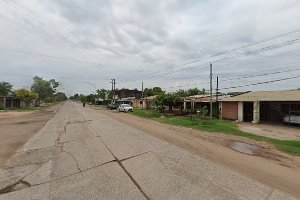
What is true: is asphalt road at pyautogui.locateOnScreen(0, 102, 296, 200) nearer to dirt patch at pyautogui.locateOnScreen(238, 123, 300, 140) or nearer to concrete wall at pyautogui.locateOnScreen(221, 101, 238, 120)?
dirt patch at pyautogui.locateOnScreen(238, 123, 300, 140)

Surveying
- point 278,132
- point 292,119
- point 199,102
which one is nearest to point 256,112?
point 292,119

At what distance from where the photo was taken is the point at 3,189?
655cm

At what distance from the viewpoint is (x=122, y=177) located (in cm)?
723

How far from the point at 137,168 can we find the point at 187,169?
5.05 feet

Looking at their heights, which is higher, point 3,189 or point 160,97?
point 160,97

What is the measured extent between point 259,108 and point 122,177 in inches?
989

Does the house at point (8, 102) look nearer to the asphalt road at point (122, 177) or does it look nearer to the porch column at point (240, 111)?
the porch column at point (240, 111)

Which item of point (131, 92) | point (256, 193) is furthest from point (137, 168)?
point (131, 92)

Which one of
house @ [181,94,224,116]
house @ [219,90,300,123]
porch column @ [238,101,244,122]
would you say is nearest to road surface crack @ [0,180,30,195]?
house @ [219,90,300,123]

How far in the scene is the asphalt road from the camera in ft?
19.7

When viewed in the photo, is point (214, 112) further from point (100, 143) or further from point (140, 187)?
point (140, 187)

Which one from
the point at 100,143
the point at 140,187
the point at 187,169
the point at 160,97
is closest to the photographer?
the point at 140,187

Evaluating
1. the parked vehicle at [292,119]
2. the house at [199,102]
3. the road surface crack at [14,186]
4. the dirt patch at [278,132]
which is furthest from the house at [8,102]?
the road surface crack at [14,186]

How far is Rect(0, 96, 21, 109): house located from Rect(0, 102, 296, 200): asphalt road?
57.0m
